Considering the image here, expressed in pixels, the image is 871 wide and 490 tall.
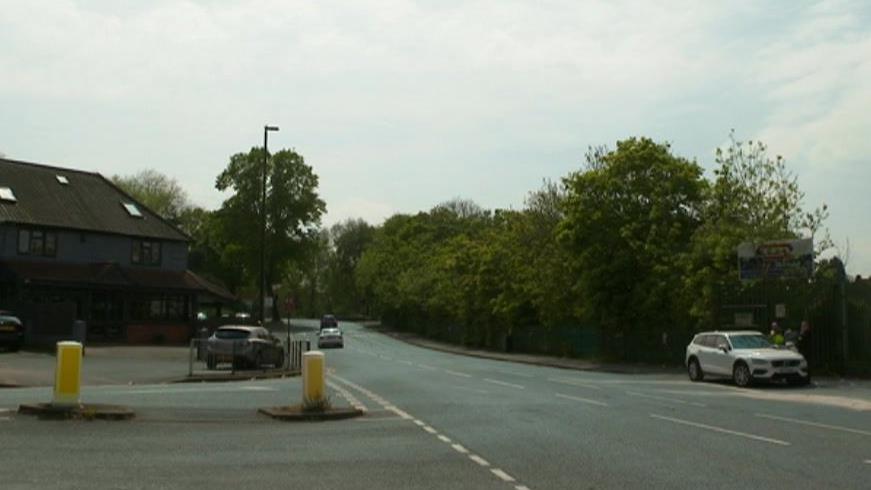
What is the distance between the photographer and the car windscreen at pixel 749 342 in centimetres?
2831

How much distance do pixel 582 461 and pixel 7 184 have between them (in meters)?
49.4

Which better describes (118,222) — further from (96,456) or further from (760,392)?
(96,456)

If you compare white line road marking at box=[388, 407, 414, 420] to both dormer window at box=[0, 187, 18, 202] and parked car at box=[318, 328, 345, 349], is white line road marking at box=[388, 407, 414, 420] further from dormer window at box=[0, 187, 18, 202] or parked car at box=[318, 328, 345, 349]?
parked car at box=[318, 328, 345, 349]

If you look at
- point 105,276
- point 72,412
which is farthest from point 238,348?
point 105,276

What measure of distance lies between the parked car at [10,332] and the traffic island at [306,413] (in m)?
26.1

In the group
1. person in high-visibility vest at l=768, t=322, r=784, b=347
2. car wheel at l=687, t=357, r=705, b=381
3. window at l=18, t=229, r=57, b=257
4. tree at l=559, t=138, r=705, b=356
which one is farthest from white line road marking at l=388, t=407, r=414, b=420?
window at l=18, t=229, r=57, b=257

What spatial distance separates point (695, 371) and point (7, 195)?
38.4 m

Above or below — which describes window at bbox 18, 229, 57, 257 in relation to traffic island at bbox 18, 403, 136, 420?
above

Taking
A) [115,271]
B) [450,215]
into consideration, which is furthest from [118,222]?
[450,215]

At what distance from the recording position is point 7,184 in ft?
175

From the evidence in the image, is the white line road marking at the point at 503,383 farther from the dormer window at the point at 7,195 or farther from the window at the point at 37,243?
the dormer window at the point at 7,195

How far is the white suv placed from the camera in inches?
1062

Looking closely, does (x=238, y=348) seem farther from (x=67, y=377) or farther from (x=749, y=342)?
(x=67, y=377)

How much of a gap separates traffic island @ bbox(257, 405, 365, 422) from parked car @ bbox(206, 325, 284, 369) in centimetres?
1552
